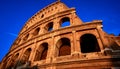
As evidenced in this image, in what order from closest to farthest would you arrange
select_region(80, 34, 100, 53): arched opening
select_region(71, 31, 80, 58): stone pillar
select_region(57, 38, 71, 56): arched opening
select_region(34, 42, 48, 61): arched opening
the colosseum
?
the colosseum → select_region(71, 31, 80, 58): stone pillar → select_region(80, 34, 100, 53): arched opening → select_region(57, 38, 71, 56): arched opening → select_region(34, 42, 48, 61): arched opening

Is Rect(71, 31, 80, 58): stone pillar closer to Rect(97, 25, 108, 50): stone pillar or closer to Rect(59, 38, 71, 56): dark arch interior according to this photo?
Rect(59, 38, 71, 56): dark arch interior

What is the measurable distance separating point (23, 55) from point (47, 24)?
4704 millimetres

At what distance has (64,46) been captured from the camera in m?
10.9

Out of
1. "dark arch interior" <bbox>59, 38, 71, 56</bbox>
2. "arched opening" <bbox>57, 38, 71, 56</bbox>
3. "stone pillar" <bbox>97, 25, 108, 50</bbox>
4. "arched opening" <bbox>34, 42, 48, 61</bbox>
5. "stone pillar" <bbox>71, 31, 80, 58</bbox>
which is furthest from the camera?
"arched opening" <bbox>34, 42, 48, 61</bbox>

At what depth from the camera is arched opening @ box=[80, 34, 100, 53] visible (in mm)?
10047

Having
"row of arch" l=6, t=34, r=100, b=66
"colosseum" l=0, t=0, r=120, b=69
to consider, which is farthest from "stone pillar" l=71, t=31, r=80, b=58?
"row of arch" l=6, t=34, r=100, b=66

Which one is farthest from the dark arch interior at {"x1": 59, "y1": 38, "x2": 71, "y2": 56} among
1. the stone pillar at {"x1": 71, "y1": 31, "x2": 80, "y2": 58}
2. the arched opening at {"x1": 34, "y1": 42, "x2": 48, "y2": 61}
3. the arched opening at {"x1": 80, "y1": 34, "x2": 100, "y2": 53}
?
the arched opening at {"x1": 34, "y1": 42, "x2": 48, "y2": 61}

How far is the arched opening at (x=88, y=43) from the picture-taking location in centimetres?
1005

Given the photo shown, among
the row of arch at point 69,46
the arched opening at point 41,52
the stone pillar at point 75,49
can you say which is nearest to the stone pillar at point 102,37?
the row of arch at point 69,46

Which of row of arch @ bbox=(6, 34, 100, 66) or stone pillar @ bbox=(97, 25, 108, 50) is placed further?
row of arch @ bbox=(6, 34, 100, 66)

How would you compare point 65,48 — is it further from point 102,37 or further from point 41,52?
point 102,37

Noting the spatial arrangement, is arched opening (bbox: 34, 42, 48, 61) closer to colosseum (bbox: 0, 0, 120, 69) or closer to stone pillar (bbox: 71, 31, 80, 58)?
colosseum (bbox: 0, 0, 120, 69)

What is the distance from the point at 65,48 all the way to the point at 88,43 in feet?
7.20

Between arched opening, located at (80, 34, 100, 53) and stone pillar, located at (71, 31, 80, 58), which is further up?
arched opening, located at (80, 34, 100, 53)
